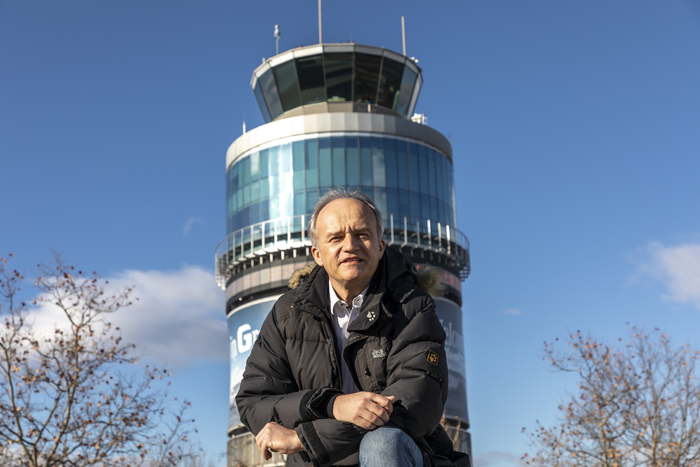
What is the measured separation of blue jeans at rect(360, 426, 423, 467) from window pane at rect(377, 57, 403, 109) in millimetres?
37360

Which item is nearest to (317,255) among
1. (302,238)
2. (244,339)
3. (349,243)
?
(349,243)

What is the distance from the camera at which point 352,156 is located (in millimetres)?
38875

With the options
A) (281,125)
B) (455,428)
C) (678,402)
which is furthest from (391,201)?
(678,402)

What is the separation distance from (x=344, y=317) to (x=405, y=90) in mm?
38825

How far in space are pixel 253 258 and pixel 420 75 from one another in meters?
14.2

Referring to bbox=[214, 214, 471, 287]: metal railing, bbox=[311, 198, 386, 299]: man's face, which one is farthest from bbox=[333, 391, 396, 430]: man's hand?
bbox=[214, 214, 471, 287]: metal railing

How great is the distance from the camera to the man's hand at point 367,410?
9.95 ft

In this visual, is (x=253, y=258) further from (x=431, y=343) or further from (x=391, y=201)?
(x=431, y=343)

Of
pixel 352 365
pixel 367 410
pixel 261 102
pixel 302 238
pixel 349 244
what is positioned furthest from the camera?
pixel 261 102

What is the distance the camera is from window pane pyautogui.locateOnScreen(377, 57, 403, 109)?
39525 millimetres

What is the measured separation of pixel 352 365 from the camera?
3.45 m

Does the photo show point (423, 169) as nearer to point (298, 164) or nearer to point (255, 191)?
point (298, 164)

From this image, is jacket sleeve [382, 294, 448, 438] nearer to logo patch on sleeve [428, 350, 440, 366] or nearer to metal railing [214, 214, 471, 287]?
logo patch on sleeve [428, 350, 440, 366]

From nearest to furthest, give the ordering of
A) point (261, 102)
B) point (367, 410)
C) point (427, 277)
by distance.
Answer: point (367, 410) < point (427, 277) < point (261, 102)
